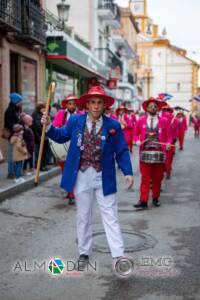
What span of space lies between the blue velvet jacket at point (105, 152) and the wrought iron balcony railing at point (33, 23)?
34.8 ft

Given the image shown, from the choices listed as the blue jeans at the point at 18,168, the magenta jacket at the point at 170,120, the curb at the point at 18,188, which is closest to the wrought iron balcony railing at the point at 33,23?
the magenta jacket at the point at 170,120

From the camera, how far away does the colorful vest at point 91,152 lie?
493cm

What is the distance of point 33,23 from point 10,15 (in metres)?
1.82

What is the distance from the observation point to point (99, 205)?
4.99 meters

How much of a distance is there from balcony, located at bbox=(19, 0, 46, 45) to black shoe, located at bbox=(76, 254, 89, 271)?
1091 centimetres

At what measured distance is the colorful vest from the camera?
4.93 m

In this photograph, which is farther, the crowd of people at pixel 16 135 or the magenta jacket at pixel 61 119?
the crowd of people at pixel 16 135

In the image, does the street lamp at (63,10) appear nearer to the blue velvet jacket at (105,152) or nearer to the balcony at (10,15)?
the balcony at (10,15)

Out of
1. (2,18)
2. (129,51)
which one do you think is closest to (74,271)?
(2,18)

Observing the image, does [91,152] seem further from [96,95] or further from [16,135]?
[16,135]

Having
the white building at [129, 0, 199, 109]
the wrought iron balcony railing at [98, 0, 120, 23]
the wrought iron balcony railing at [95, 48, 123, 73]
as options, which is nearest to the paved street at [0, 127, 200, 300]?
the wrought iron balcony railing at [95, 48, 123, 73]

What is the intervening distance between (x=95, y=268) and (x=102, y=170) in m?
1.06

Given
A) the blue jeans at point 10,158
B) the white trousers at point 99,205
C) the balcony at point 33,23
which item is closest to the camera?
the white trousers at point 99,205

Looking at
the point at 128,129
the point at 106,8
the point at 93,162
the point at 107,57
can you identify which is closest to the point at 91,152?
the point at 93,162
